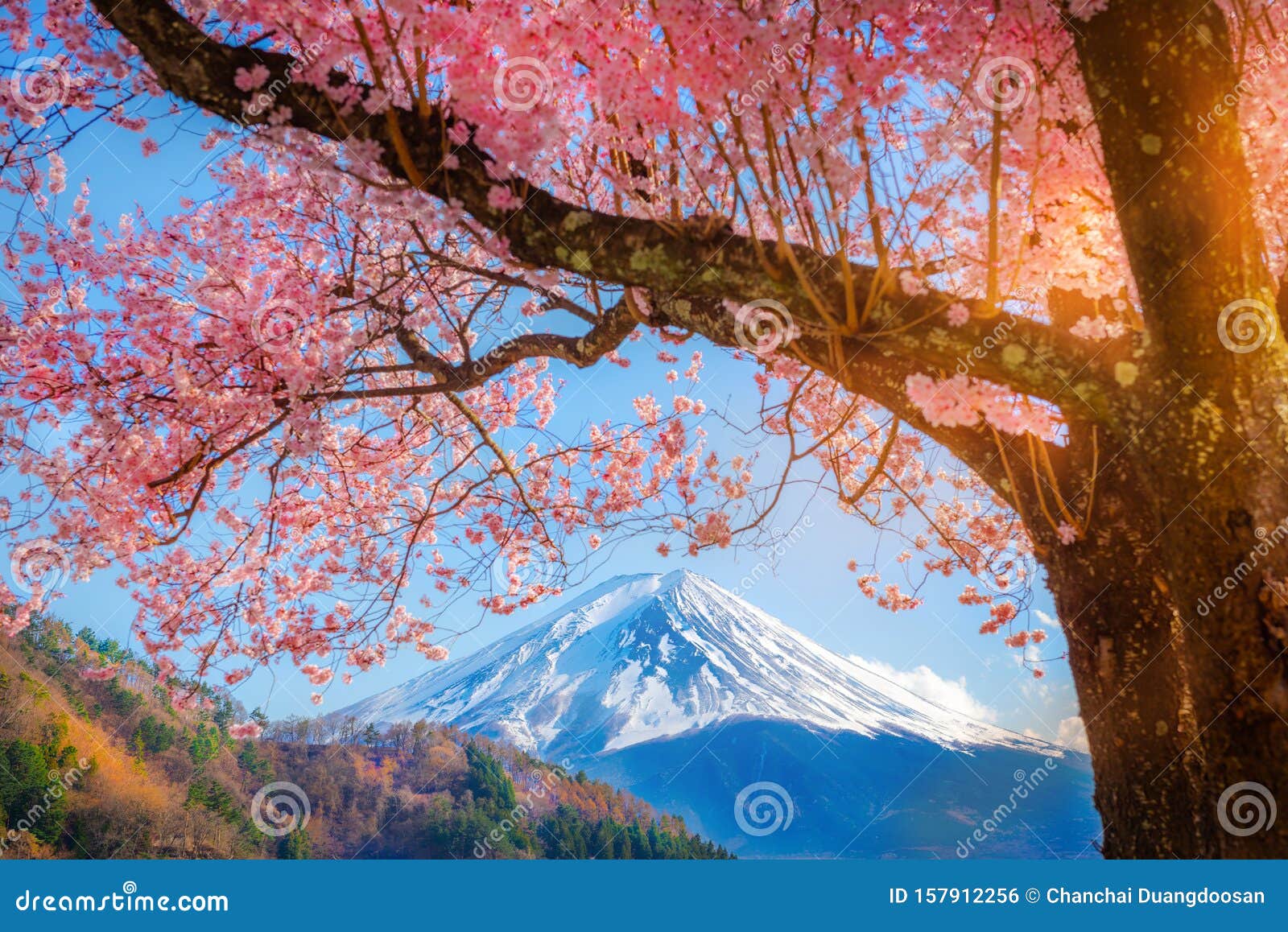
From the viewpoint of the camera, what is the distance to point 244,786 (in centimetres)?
4791

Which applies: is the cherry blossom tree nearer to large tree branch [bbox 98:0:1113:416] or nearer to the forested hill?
large tree branch [bbox 98:0:1113:416]

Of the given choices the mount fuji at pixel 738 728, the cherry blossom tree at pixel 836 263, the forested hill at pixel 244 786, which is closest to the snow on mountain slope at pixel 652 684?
the mount fuji at pixel 738 728

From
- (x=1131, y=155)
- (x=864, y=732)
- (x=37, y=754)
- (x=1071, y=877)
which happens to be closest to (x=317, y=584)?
(x=1071, y=877)

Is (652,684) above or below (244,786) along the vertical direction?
above

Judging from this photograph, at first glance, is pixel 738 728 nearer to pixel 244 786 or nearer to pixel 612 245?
pixel 244 786

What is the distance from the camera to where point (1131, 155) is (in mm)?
Result: 2033

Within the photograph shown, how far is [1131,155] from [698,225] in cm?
123

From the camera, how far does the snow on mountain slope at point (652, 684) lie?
65.7 m

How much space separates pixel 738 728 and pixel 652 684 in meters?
14.0

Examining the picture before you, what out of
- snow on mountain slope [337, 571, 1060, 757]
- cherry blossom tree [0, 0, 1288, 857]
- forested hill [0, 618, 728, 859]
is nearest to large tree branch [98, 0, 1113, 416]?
cherry blossom tree [0, 0, 1288, 857]

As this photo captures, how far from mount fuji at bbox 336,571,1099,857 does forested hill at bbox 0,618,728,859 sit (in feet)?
32.5

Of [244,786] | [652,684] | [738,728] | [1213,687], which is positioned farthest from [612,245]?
[738,728]

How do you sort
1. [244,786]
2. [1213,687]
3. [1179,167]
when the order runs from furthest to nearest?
[244,786], [1179,167], [1213,687]

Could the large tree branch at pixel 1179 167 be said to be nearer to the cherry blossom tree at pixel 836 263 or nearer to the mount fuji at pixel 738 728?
the cherry blossom tree at pixel 836 263
